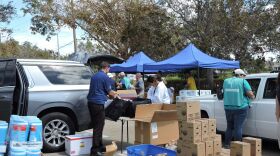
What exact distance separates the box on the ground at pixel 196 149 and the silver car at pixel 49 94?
240 centimetres

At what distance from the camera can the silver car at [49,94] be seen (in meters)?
8.01

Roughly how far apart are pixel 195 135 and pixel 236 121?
5.67 feet

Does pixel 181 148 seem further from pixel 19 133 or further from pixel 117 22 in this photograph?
pixel 117 22

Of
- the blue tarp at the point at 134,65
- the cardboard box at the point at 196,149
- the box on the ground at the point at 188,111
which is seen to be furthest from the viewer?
the blue tarp at the point at 134,65

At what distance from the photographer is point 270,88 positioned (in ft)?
27.5

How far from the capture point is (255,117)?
27.9ft

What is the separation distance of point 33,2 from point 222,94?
26591mm

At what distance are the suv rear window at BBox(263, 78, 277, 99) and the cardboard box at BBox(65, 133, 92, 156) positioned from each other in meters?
3.73

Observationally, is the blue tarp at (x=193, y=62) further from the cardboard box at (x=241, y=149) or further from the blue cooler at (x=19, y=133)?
the blue cooler at (x=19, y=133)

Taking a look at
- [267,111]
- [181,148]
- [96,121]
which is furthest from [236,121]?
[96,121]

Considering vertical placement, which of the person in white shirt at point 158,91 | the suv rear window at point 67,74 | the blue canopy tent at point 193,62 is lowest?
the person in white shirt at point 158,91


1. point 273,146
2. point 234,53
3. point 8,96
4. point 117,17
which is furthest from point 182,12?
point 8,96

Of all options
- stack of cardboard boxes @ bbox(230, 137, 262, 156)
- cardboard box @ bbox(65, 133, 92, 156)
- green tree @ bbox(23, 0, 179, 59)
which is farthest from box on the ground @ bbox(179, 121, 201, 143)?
green tree @ bbox(23, 0, 179, 59)

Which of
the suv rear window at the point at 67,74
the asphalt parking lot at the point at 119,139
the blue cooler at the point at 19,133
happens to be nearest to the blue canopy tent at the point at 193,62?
the asphalt parking lot at the point at 119,139
